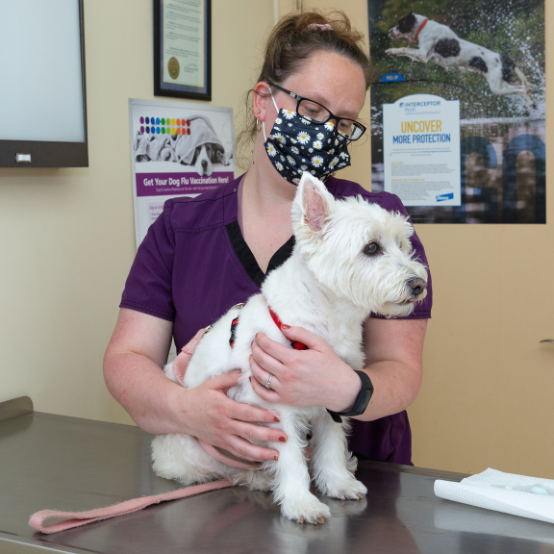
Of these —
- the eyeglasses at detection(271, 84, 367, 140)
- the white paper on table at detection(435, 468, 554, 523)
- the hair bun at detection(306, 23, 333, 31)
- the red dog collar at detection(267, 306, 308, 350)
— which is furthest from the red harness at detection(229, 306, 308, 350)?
the hair bun at detection(306, 23, 333, 31)

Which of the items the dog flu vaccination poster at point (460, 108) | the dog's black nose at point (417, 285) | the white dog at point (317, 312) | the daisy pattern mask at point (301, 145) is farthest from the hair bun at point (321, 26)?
the dog flu vaccination poster at point (460, 108)

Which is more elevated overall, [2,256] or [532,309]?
[2,256]

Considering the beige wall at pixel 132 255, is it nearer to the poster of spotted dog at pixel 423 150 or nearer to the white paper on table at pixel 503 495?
the poster of spotted dog at pixel 423 150

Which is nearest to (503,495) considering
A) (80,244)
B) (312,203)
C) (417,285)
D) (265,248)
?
(417,285)

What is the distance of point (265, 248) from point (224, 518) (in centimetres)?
68

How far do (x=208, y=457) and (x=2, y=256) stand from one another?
2.83ft

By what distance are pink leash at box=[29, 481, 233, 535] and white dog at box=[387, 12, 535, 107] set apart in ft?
7.09

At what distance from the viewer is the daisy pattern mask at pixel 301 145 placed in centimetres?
150

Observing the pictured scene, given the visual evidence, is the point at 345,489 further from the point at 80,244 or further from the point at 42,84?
the point at 42,84

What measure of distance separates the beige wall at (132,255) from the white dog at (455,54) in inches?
7.4

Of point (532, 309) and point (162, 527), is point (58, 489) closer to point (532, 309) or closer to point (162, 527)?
point (162, 527)

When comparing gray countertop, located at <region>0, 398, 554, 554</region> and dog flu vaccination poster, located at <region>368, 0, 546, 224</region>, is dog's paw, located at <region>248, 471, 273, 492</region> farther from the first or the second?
dog flu vaccination poster, located at <region>368, 0, 546, 224</region>

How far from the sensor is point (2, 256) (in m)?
1.72

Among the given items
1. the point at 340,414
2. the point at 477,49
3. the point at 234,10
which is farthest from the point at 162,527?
the point at 477,49
